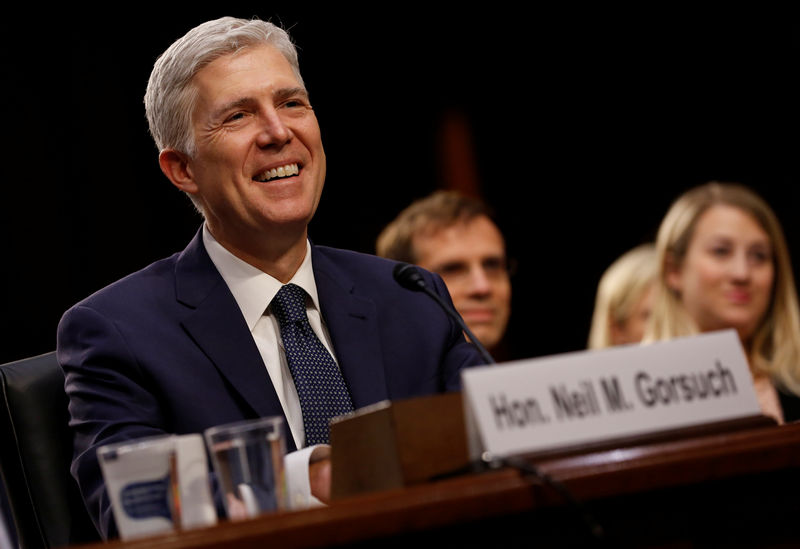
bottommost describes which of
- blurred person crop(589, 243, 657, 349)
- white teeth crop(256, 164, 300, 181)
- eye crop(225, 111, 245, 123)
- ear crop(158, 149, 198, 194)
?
blurred person crop(589, 243, 657, 349)

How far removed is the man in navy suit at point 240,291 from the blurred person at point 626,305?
2624 mm

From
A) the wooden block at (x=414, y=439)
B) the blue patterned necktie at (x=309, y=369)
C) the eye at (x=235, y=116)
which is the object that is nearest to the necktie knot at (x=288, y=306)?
the blue patterned necktie at (x=309, y=369)

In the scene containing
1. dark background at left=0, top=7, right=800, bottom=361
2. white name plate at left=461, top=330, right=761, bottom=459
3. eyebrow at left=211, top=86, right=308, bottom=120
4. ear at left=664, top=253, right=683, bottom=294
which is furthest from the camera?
dark background at left=0, top=7, right=800, bottom=361

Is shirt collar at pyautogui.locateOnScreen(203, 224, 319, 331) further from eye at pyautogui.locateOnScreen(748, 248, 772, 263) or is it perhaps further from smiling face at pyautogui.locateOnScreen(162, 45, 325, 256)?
eye at pyautogui.locateOnScreen(748, 248, 772, 263)

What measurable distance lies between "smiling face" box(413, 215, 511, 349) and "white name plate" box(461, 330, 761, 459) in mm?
2221

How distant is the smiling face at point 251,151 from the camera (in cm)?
193

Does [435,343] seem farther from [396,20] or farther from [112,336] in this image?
[396,20]

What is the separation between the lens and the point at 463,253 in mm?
3441

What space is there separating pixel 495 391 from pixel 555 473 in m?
0.10

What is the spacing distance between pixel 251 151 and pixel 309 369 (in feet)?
1.43

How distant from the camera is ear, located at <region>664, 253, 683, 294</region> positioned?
11.9ft

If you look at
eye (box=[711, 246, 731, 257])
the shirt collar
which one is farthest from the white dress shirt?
eye (box=[711, 246, 731, 257])

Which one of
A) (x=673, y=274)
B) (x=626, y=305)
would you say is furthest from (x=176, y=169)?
(x=626, y=305)

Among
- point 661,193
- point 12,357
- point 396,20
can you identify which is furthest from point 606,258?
point 12,357
